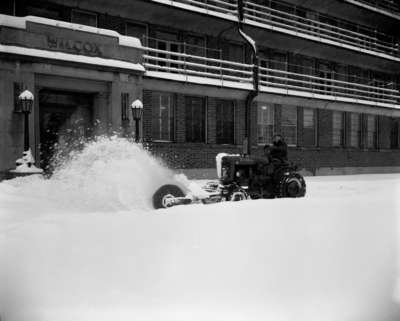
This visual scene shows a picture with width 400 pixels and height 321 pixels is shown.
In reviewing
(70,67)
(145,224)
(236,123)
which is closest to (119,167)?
(145,224)

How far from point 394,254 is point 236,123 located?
18.5m

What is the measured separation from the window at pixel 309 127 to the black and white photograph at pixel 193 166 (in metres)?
0.09

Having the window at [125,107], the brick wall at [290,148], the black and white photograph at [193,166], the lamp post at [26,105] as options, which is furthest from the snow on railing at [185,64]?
the lamp post at [26,105]

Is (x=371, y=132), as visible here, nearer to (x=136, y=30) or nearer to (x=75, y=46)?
(x=136, y=30)

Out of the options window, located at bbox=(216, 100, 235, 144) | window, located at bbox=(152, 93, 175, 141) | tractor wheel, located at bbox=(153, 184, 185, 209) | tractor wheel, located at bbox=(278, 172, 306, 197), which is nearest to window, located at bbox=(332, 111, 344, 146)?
window, located at bbox=(216, 100, 235, 144)

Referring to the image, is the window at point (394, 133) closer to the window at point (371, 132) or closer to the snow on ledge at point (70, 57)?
the window at point (371, 132)

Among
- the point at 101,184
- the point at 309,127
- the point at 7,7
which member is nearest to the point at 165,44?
the point at 7,7

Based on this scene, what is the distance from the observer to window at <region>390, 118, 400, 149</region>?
103 feet

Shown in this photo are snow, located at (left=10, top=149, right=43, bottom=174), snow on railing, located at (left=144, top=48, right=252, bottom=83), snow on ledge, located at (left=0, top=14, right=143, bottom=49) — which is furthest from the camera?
snow on railing, located at (left=144, top=48, right=252, bottom=83)

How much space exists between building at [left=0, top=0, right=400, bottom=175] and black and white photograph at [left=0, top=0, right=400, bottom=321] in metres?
0.07

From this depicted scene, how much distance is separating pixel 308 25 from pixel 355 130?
7.76m

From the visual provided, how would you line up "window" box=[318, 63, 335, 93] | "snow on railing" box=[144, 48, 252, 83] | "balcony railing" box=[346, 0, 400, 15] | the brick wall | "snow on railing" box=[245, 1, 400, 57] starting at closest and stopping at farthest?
1. "snow on railing" box=[144, 48, 252, 83]
2. the brick wall
3. "snow on railing" box=[245, 1, 400, 57]
4. "window" box=[318, 63, 335, 93]
5. "balcony railing" box=[346, 0, 400, 15]

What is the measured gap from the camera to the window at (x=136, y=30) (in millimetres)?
19286

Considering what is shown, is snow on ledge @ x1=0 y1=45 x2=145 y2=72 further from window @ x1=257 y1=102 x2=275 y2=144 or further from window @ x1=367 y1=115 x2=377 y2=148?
window @ x1=367 y1=115 x2=377 y2=148
